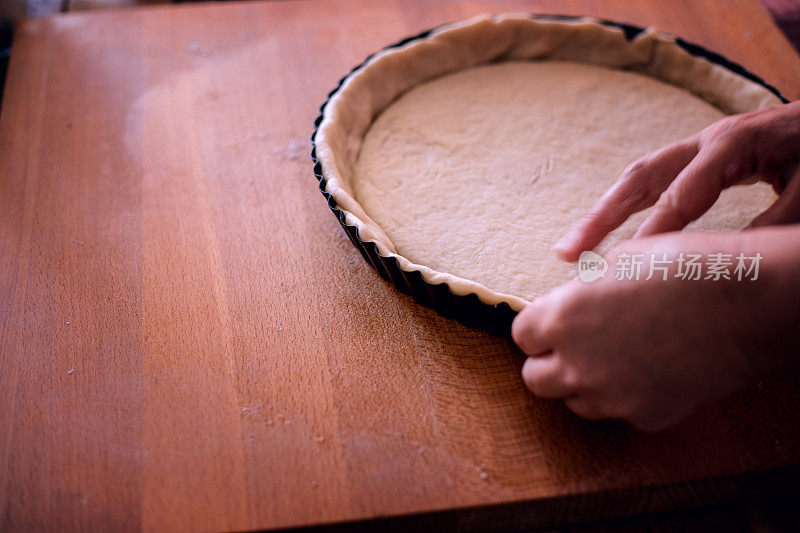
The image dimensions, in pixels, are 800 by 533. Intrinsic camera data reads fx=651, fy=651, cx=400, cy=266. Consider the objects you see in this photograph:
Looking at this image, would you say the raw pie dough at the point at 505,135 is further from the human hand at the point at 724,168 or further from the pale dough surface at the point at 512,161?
the human hand at the point at 724,168

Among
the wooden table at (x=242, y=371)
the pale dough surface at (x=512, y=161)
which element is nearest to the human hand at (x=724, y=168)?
the pale dough surface at (x=512, y=161)

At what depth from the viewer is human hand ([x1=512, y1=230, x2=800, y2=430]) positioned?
2.53 ft

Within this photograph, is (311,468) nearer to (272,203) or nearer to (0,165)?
(272,203)

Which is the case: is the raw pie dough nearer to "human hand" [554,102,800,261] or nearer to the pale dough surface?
the pale dough surface

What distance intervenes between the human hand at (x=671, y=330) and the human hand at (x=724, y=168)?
178mm

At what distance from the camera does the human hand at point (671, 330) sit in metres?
0.77

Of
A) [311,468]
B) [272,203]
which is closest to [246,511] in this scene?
[311,468]

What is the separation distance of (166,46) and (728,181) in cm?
133

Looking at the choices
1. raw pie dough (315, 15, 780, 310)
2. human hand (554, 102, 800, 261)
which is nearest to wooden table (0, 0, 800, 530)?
raw pie dough (315, 15, 780, 310)

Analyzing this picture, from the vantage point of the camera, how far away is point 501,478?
0.94 m

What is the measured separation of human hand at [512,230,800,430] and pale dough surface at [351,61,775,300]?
0.80 ft

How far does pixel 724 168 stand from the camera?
3.20ft

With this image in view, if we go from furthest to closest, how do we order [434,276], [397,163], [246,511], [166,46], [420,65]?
[166,46], [420,65], [397,163], [434,276], [246,511]

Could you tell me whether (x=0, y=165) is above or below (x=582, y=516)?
above
